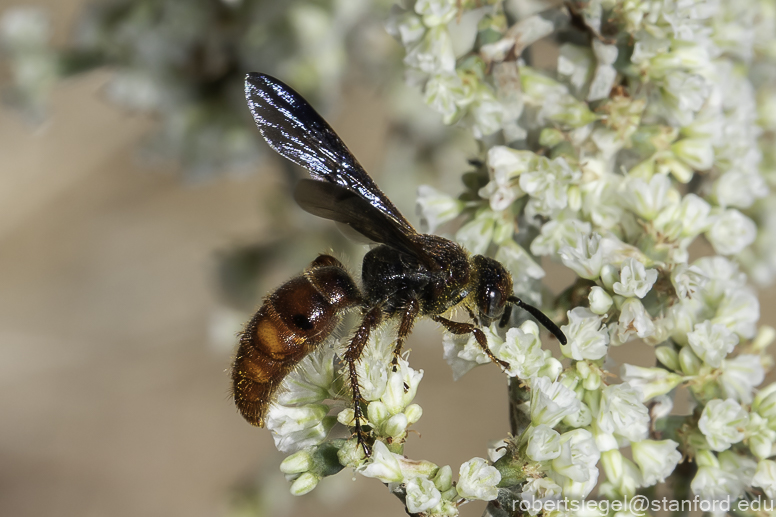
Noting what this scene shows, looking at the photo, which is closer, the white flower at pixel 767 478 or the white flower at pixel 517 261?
the white flower at pixel 767 478

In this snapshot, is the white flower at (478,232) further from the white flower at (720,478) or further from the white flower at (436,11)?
Result: the white flower at (720,478)

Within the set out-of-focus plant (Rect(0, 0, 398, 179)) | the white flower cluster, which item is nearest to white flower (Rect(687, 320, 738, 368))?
the white flower cluster

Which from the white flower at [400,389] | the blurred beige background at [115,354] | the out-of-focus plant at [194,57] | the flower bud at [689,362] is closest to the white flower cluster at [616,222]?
the flower bud at [689,362]

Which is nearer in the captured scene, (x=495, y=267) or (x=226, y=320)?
(x=495, y=267)

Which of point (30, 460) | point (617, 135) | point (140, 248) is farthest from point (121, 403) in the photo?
point (617, 135)

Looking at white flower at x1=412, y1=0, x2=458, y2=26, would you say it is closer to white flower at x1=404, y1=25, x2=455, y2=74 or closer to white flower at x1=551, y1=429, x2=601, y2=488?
white flower at x1=404, y1=25, x2=455, y2=74

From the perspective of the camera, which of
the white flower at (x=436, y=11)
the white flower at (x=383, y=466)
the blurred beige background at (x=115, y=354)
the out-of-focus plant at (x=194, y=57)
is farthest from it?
the blurred beige background at (x=115, y=354)

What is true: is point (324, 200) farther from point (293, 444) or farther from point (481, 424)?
point (481, 424)
